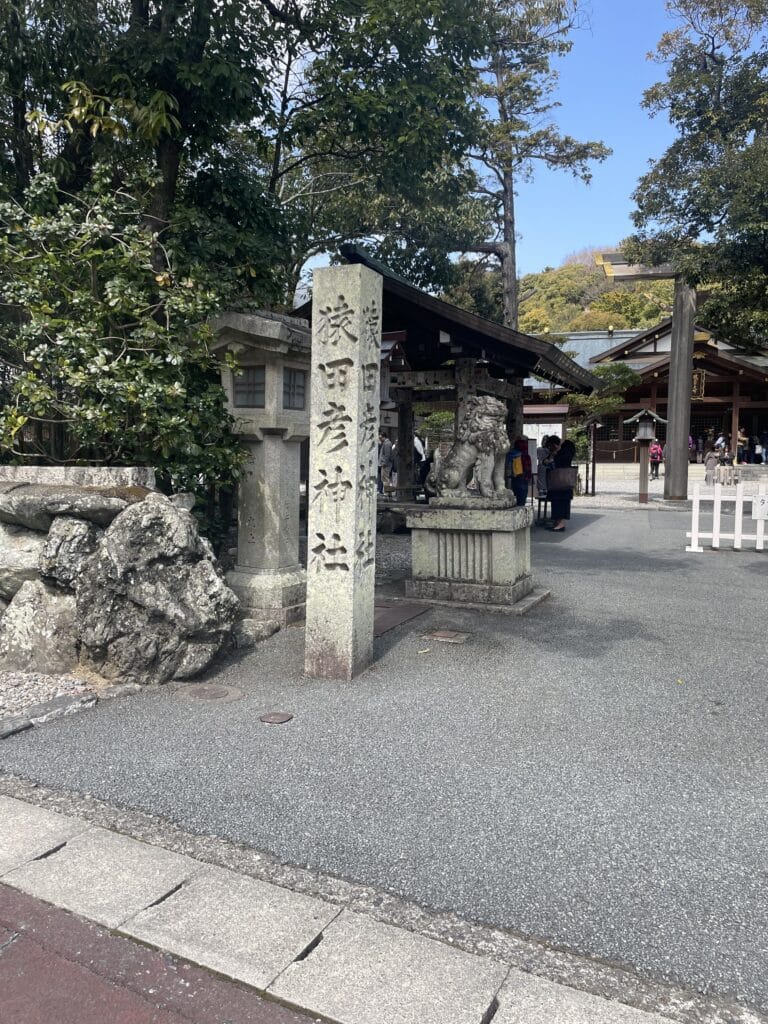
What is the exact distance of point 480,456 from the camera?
7113 millimetres

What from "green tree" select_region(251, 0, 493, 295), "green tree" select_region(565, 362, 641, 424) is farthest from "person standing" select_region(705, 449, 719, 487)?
"green tree" select_region(251, 0, 493, 295)

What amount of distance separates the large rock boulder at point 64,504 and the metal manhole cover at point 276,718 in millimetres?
1731

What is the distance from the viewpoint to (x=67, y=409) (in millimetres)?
5184

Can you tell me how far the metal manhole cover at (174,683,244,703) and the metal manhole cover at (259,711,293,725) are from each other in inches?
15.8

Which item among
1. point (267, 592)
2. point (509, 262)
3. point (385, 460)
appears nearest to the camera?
point (267, 592)

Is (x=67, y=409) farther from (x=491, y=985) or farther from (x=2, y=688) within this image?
(x=491, y=985)

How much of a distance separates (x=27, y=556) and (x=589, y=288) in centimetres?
5841

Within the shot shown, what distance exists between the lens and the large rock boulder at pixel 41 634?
15.4 feet

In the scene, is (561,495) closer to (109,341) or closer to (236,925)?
(109,341)

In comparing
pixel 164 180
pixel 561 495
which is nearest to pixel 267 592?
pixel 164 180

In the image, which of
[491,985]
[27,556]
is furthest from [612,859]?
[27,556]

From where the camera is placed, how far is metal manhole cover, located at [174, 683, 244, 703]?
4445 mm

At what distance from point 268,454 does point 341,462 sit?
5.08 ft

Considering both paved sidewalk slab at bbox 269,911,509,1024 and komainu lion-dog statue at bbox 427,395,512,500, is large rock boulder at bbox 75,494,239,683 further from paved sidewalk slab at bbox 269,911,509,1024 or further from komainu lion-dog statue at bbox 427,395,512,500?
komainu lion-dog statue at bbox 427,395,512,500
